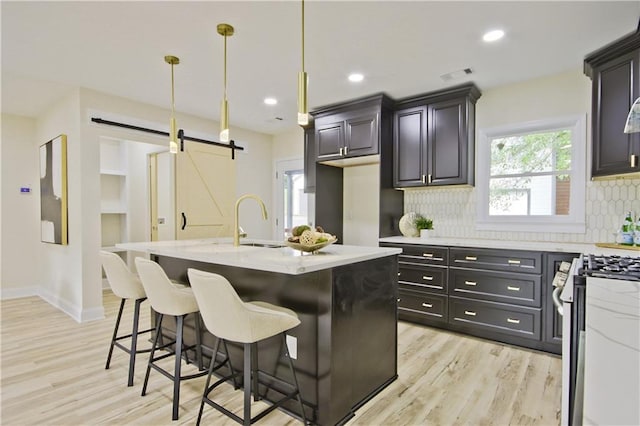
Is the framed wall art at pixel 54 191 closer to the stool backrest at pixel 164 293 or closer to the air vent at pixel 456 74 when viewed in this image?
the stool backrest at pixel 164 293

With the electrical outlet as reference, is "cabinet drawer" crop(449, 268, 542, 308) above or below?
above

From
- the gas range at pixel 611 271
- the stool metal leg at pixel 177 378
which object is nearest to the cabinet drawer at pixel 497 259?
the gas range at pixel 611 271

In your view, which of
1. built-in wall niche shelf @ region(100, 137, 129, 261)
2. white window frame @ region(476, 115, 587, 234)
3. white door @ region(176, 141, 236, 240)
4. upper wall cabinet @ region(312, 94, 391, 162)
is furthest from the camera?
built-in wall niche shelf @ region(100, 137, 129, 261)

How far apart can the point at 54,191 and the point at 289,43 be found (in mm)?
3618

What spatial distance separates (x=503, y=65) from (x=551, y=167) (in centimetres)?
119

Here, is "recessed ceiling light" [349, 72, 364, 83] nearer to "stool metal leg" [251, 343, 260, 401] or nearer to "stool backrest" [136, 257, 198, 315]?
"stool backrest" [136, 257, 198, 315]

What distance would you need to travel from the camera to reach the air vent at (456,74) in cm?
333

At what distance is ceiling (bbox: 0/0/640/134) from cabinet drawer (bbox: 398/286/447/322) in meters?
2.29

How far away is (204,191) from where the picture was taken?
505 cm

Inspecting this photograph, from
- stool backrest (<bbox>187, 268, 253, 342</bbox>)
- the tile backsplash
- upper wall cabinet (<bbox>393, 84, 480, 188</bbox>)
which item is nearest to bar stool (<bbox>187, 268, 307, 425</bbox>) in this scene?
stool backrest (<bbox>187, 268, 253, 342</bbox>)

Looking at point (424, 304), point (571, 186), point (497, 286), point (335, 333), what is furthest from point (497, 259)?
point (335, 333)

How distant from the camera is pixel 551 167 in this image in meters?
3.53

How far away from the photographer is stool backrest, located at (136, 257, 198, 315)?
2.04 metres

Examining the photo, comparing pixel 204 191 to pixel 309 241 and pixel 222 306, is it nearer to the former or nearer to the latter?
pixel 309 241
